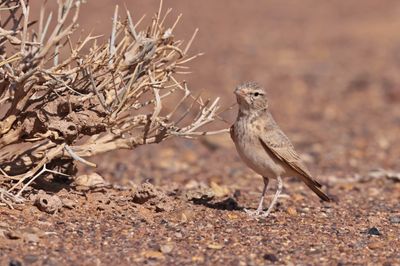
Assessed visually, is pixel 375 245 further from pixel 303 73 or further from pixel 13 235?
pixel 303 73

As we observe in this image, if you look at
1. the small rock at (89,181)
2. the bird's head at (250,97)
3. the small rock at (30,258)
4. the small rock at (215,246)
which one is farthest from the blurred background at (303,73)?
the small rock at (30,258)

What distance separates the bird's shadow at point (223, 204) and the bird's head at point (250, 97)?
2.53ft

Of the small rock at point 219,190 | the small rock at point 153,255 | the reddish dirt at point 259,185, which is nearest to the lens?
the small rock at point 153,255

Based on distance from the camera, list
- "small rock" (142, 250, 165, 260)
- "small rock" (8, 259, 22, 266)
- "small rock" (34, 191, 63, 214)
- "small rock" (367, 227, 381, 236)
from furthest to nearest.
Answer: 1. "small rock" (367, 227, 381, 236)
2. "small rock" (34, 191, 63, 214)
3. "small rock" (142, 250, 165, 260)
4. "small rock" (8, 259, 22, 266)

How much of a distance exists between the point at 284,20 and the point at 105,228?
16009 millimetres

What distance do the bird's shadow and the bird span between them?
0.60ft

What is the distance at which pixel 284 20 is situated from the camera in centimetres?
2109

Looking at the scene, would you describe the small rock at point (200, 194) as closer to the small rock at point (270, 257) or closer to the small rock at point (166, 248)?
the small rock at point (166, 248)

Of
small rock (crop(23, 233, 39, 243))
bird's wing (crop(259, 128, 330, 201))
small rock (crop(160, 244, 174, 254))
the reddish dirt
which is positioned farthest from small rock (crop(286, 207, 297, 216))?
small rock (crop(23, 233, 39, 243))

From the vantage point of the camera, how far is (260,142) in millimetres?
6590

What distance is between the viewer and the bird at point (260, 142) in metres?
6.56

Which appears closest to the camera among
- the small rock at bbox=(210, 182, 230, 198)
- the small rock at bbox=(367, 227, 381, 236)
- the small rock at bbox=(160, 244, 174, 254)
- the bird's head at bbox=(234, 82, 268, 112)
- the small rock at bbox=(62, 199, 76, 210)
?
the small rock at bbox=(160, 244, 174, 254)

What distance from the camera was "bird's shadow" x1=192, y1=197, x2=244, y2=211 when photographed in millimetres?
6695

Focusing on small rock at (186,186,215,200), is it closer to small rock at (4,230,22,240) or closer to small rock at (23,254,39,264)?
small rock at (4,230,22,240)
